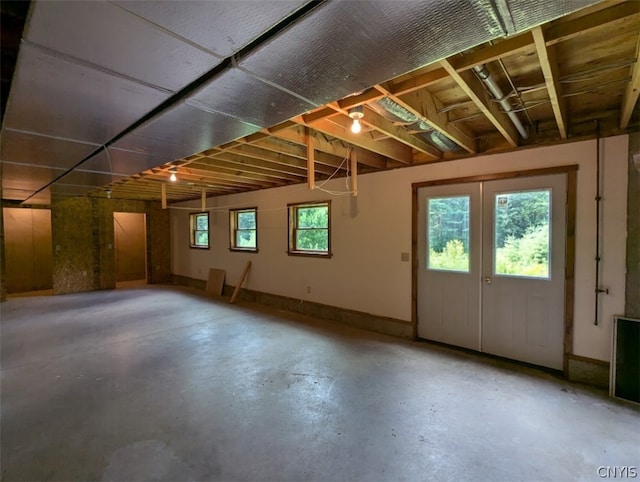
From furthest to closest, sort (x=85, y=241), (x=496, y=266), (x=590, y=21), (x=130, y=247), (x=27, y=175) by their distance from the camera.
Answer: (x=130, y=247), (x=85, y=241), (x=27, y=175), (x=496, y=266), (x=590, y=21)

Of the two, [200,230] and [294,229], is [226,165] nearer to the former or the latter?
[294,229]

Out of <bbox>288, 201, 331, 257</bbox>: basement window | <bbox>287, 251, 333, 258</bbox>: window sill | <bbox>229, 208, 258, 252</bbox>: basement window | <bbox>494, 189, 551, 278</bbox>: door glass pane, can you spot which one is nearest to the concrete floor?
<bbox>494, 189, 551, 278</bbox>: door glass pane

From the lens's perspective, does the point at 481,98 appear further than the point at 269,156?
No

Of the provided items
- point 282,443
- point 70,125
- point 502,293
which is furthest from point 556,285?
point 70,125

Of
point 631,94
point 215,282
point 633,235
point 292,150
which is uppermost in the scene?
point 292,150

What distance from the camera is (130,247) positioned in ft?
32.5

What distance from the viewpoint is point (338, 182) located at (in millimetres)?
4973

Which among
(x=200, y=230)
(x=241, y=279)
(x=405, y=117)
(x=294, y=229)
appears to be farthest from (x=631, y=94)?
(x=200, y=230)

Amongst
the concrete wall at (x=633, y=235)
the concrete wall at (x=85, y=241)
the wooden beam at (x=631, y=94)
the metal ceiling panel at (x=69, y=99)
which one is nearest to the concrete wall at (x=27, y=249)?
the concrete wall at (x=85, y=241)

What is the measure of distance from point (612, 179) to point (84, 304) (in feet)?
28.7

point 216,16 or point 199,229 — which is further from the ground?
point 216,16

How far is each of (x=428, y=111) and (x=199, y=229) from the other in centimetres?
728

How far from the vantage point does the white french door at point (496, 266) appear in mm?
3141

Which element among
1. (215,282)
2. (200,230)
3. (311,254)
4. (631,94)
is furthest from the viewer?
(200,230)
